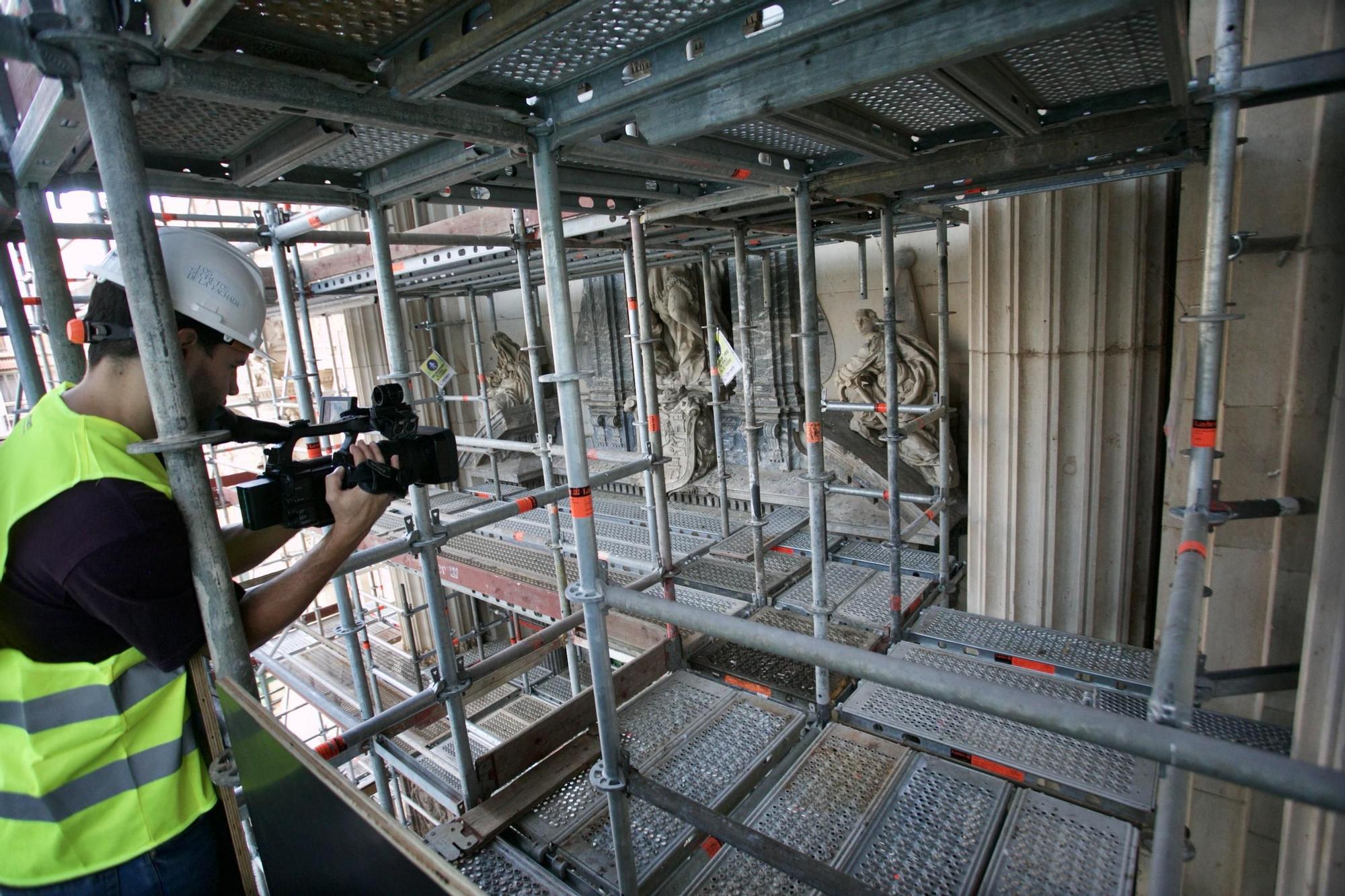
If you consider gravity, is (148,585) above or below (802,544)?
above

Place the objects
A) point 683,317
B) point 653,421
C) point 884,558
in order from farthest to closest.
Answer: point 683,317
point 884,558
point 653,421

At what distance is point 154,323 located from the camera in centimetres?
121

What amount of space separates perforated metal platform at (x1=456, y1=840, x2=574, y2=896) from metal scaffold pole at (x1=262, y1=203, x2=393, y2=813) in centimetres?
104

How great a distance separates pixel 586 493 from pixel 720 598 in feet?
10.4

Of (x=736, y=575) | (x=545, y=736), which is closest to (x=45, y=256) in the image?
(x=545, y=736)

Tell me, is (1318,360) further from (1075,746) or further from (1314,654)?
(1075,746)

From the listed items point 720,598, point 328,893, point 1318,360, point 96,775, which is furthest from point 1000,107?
point 720,598

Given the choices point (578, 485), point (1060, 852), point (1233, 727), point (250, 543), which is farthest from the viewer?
point (1233, 727)

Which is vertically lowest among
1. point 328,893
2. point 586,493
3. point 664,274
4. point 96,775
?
point 328,893

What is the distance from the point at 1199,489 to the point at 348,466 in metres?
2.41

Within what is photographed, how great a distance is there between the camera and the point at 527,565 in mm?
7172

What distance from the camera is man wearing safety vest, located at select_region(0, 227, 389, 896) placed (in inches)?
47.2

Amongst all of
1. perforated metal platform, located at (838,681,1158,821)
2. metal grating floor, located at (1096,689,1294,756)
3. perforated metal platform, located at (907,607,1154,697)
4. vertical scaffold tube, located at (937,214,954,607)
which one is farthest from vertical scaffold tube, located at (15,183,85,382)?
vertical scaffold tube, located at (937,214,954,607)

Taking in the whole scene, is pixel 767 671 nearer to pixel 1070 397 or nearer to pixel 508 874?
pixel 508 874
